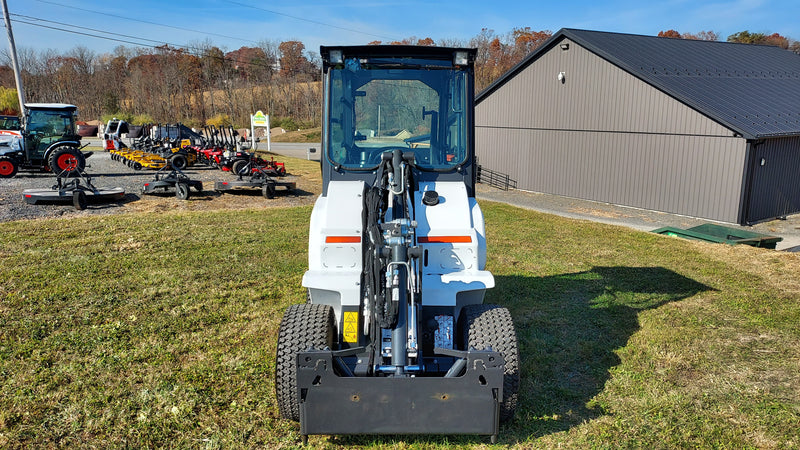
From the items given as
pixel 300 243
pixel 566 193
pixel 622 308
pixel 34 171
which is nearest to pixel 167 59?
pixel 34 171

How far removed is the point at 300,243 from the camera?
11.0 meters

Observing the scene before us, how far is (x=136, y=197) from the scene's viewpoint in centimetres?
1580

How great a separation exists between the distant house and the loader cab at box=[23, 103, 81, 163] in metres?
16.0

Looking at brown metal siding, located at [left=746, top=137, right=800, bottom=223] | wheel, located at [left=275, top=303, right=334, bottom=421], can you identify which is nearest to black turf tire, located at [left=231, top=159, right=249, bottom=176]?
brown metal siding, located at [left=746, top=137, right=800, bottom=223]

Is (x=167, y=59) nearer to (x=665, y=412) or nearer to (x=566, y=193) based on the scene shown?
(x=566, y=193)

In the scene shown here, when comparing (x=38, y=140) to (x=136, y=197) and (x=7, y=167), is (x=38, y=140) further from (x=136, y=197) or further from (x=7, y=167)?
(x=136, y=197)

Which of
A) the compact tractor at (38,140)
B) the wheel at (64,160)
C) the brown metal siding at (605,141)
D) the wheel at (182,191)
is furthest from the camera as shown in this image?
the compact tractor at (38,140)

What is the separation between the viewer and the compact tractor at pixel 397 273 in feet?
12.2

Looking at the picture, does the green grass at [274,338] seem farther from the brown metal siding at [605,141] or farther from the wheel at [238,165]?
the wheel at [238,165]

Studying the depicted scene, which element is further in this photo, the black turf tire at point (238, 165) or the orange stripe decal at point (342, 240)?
the black turf tire at point (238, 165)

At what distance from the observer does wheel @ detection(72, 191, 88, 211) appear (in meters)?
13.6

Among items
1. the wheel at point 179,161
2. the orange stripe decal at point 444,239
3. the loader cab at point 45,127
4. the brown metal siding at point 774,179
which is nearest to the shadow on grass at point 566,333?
the orange stripe decal at point 444,239

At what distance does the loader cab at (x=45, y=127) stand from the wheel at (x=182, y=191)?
6.78 m

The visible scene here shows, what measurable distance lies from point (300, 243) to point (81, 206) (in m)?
6.35
